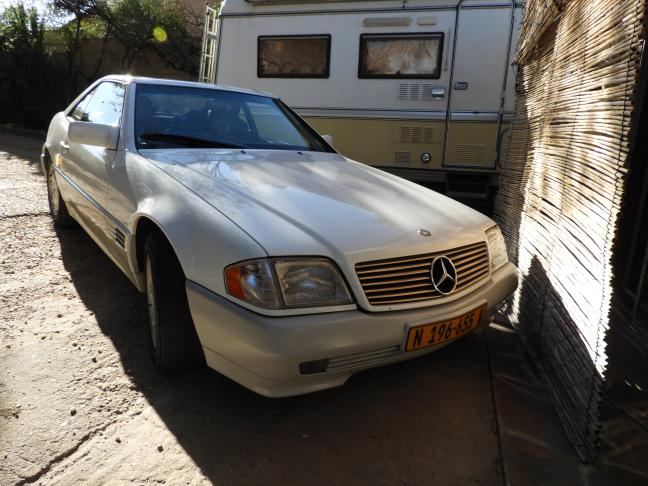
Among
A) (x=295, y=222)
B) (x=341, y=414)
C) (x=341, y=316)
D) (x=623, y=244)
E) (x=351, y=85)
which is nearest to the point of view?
(x=341, y=316)

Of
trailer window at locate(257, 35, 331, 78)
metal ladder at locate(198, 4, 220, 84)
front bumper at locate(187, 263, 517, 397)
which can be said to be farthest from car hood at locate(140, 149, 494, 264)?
metal ladder at locate(198, 4, 220, 84)

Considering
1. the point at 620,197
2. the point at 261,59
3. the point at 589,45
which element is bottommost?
the point at 620,197

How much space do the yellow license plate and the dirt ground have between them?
1.35 feet

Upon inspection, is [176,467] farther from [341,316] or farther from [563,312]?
[563,312]

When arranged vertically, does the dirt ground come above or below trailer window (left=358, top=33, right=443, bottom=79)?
below

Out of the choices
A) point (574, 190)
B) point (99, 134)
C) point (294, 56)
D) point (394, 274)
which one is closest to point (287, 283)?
point (394, 274)

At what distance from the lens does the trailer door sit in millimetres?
5801

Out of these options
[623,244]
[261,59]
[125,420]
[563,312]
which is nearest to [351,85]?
[261,59]

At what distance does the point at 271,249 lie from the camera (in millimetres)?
1896

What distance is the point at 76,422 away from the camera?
2156 mm

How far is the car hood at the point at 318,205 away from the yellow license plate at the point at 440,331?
0.32 m

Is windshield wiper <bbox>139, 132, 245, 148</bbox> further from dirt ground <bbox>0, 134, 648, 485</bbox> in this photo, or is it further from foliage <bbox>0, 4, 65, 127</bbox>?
foliage <bbox>0, 4, 65, 127</bbox>

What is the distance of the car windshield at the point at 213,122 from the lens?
121 inches

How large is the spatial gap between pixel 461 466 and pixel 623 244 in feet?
8.36
